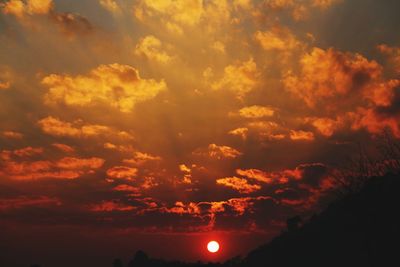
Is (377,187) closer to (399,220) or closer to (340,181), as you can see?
(340,181)

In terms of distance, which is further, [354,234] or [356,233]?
[354,234]

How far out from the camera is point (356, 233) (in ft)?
133

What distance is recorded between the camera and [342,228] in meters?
44.3

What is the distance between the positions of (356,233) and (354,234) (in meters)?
0.44

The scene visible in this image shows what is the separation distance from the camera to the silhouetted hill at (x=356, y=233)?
1331 inches

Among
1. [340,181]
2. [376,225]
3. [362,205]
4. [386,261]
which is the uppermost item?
[340,181]

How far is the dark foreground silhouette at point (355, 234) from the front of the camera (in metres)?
33.8

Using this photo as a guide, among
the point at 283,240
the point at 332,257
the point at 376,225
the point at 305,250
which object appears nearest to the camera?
the point at 376,225

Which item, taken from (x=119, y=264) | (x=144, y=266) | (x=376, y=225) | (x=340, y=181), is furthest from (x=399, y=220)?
(x=119, y=264)

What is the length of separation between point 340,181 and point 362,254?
9.07m

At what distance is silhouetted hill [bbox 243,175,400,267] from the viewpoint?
111 feet

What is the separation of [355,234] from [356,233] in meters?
0.20

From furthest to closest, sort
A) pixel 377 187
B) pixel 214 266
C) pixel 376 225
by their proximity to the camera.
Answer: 1. pixel 214 266
2. pixel 377 187
3. pixel 376 225

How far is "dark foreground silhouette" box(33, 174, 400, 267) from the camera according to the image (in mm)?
33781
